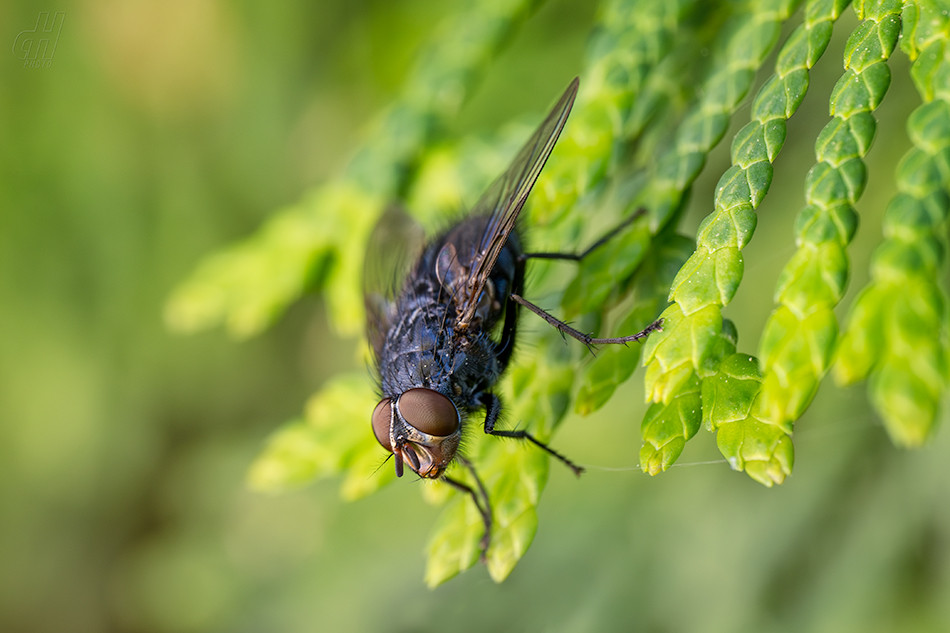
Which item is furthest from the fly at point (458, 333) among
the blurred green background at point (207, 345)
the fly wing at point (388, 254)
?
the blurred green background at point (207, 345)

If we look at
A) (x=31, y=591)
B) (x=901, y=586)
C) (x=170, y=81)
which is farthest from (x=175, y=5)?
(x=901, y=586)

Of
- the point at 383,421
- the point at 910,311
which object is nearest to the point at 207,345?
the point at 383,421

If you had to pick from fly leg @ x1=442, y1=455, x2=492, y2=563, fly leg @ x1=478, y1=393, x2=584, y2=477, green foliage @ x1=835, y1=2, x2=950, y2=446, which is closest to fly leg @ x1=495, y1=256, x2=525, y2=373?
fly leg @ x1=478, y1=393, x2=584, y2=477

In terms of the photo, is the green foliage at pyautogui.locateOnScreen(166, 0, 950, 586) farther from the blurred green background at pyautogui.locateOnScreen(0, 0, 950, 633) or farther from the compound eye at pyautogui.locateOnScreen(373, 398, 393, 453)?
the blurred green background at pyautogui.locateOnScreen(0, 0, 950, 633)

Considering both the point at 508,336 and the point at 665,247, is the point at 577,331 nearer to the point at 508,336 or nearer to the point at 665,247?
the point at 508,336

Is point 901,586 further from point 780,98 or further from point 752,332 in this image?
point 780,98

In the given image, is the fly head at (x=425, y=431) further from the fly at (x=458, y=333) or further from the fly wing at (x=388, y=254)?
the fly wing at (x=388, y=254)

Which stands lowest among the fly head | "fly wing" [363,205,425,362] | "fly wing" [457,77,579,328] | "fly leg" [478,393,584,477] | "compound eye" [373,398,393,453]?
"fly leg" [478,393,584,477]
